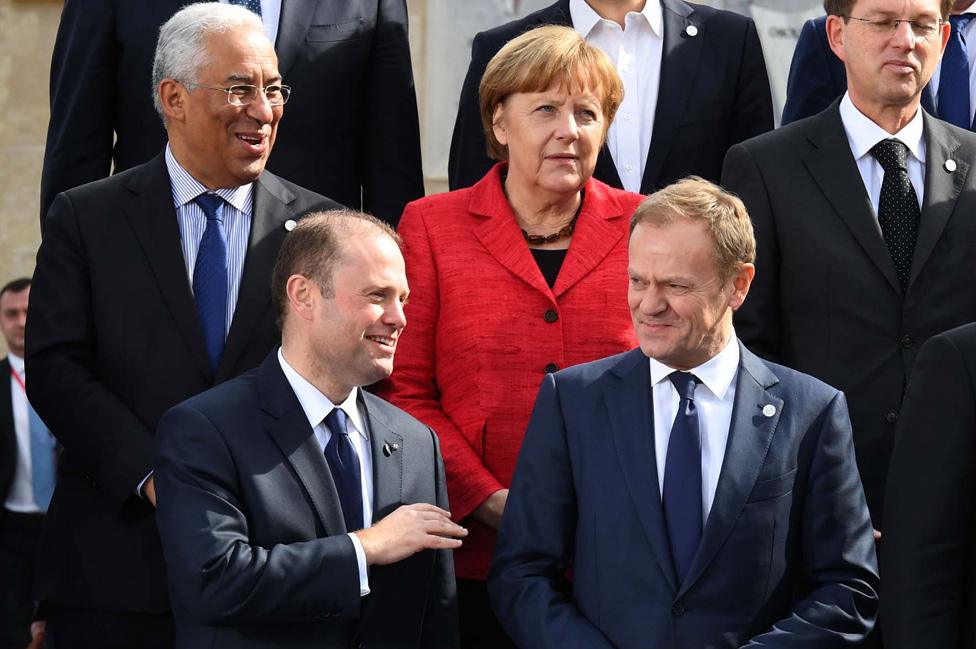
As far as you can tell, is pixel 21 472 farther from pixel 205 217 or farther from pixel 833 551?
pixel 833 551

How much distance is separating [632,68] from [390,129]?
2.52ft

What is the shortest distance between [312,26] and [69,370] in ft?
4.66

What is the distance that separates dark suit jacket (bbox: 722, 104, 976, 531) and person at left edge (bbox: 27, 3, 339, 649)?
48.4 inches

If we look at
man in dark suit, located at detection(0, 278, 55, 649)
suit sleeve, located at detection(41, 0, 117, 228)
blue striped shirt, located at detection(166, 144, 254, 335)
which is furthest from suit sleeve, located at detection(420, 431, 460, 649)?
man in dark suit, located at detection(0, 278, 55, 649)

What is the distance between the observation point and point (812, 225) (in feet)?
15.4

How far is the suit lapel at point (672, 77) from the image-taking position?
5.33 metres

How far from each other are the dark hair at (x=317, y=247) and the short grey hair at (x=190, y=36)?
2.16 feet

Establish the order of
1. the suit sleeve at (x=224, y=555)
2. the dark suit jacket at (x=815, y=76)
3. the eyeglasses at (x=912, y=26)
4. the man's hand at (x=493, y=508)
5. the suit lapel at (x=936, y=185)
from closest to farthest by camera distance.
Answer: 1. the suit sleeve at (x=224, y=555)
2. the man's hand at (x=493, y=508)
3. the suit lapel at (x=936, y=185)
4. the eyeglasses at (x=912, y=26)
5. the dark suit jacket at (x=815, y=76)

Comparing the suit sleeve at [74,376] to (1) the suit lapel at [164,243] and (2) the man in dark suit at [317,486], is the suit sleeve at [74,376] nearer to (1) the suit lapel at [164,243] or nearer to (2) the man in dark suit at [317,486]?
(1) the suit lapel at [164,243]

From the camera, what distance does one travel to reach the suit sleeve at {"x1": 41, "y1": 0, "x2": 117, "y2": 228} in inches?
207

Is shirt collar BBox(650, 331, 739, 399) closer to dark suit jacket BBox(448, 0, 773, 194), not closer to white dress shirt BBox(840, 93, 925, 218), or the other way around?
white dress shirt BBox(840, 93, 925, 218)

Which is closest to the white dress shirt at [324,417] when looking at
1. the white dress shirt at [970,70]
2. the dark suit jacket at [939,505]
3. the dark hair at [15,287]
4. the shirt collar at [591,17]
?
the dark suit jacket at [939,505]

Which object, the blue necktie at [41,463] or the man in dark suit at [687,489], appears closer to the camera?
the man in dark suit at [687,489]

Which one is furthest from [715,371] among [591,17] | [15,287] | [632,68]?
[15,287]
